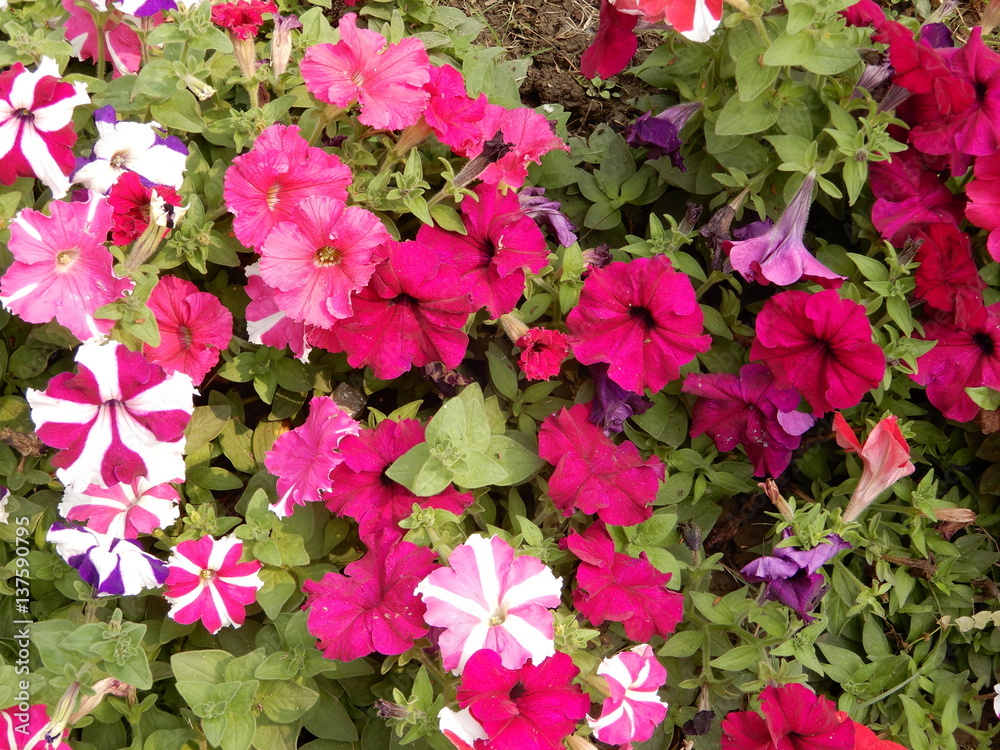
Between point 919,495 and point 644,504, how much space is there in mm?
737

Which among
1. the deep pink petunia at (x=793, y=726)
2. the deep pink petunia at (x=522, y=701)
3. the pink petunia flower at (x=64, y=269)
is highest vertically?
the pink petunia flower at (x=64, y=269)

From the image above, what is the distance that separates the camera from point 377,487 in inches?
69.1

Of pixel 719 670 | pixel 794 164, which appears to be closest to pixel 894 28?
pixel 794 164

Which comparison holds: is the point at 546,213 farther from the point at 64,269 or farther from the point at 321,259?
the point at 64,269

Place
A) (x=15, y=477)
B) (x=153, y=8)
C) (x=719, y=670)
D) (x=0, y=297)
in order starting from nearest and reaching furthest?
(x=0, y=297) → (x=153, y=8) → (x=15, y=477) → (x=719, y=670)

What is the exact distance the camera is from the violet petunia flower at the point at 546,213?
1.99m

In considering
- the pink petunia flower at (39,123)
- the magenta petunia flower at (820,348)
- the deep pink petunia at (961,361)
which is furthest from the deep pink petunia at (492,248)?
the deep pink petunia at (961,361)

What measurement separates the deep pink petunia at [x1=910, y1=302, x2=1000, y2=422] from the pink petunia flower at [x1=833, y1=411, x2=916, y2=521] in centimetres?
21

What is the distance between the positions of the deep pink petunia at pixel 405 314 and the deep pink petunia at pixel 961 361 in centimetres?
108

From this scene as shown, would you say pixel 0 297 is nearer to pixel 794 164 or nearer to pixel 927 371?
pixel 794 164

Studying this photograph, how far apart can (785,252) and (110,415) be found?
4.84 feet

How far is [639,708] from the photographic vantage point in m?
1.57

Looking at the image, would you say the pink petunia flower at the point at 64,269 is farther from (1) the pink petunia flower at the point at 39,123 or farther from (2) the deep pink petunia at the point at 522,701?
(2) the deep pink petunia at the point at 522,701

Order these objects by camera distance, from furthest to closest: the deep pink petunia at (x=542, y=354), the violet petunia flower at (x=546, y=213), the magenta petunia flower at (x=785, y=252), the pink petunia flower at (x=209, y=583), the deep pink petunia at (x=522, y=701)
A: the violet petunia flower at (x=546, y=213), the magenta petunia flower at (x=785, y=252), the deep pink petunia at (x=542, y=354), the pink petunia flower at (x=209, y=583), the deep pink petunia at (x=522, y=701)
